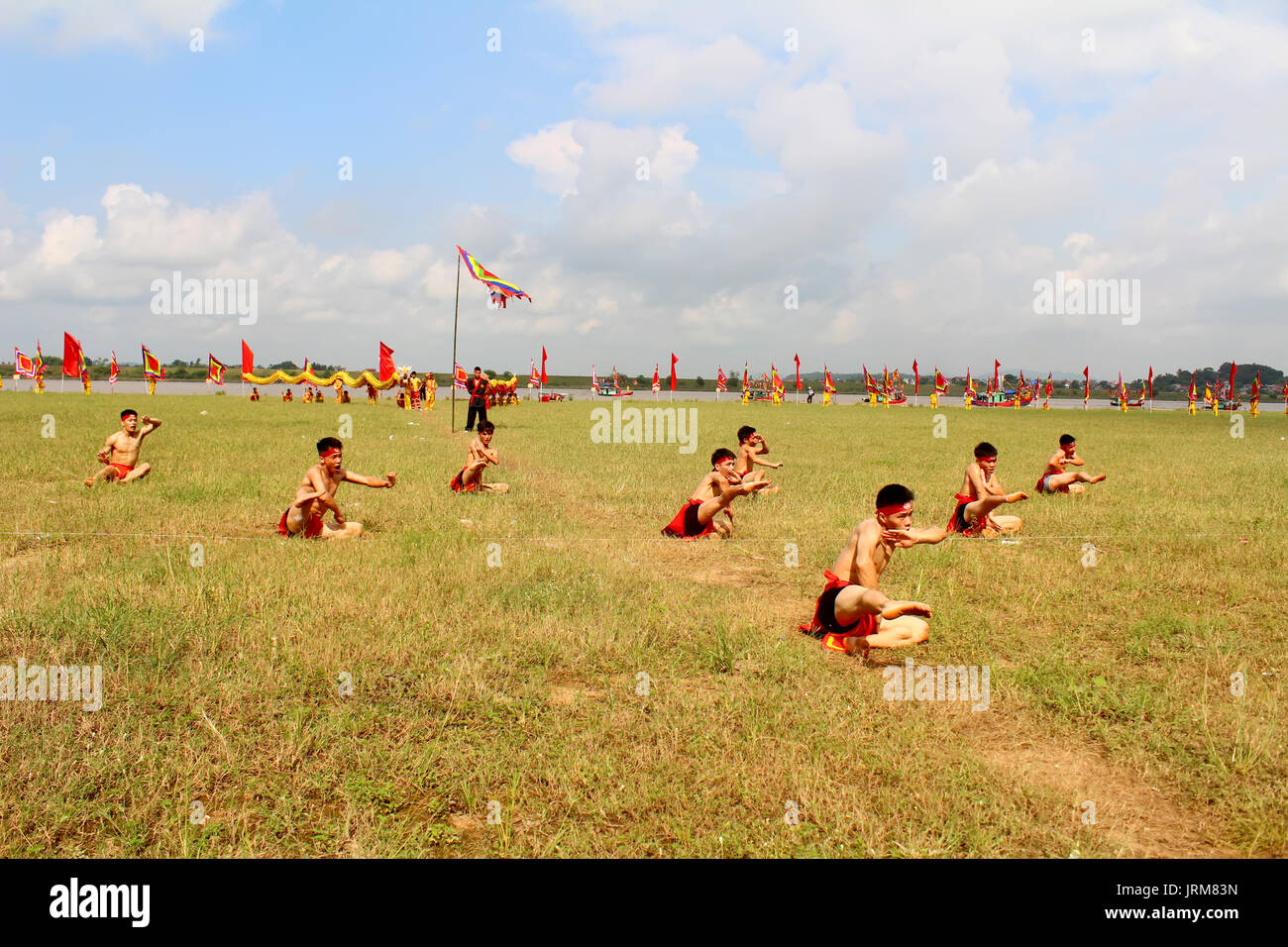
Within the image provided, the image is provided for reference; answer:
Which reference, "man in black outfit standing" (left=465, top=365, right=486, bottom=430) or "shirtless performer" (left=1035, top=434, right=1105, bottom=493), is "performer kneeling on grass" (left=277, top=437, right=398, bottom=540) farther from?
"man in black outfit standing" (left=465, top=365, right=486, bottom=430)

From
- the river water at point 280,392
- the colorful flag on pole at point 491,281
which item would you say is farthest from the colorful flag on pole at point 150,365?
the colorful flag on pole at point 491,281

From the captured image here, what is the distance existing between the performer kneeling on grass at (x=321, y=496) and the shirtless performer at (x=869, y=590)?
19.3 ft

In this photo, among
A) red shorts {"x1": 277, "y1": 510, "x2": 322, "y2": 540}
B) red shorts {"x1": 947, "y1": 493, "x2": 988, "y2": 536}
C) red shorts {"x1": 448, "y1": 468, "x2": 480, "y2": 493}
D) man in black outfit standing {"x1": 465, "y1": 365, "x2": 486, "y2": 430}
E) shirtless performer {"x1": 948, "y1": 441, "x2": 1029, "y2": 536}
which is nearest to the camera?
red shorts {"x1": 277, "y1": 510, "x2": 322, "y2": 540}

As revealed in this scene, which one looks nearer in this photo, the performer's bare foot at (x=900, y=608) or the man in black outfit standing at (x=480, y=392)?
the performer's bare foot at (x=900, y=608)

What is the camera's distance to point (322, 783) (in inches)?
181

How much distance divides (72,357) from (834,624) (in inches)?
2824

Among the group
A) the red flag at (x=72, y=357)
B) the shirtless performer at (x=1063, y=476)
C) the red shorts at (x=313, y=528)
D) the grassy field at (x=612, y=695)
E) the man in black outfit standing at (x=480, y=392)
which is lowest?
the grassy field at (x=612, y=695)

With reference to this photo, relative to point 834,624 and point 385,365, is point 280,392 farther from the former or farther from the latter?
point 834,624

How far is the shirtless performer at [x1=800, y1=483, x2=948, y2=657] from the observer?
6.75 metres

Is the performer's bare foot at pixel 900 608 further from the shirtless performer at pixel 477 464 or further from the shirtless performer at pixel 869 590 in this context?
the shirtless performer at pixel 477 464

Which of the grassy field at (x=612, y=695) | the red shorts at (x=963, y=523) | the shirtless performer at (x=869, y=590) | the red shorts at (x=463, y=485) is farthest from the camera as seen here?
the red shorts at (x=463, y=485)

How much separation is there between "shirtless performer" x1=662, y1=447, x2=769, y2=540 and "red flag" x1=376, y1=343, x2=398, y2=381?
194 feet

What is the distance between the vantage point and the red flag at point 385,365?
6625 cm

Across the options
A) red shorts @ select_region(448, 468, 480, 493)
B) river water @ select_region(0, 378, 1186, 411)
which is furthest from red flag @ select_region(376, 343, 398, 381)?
red shorts @ select_region(448, 468, 480, 493)
